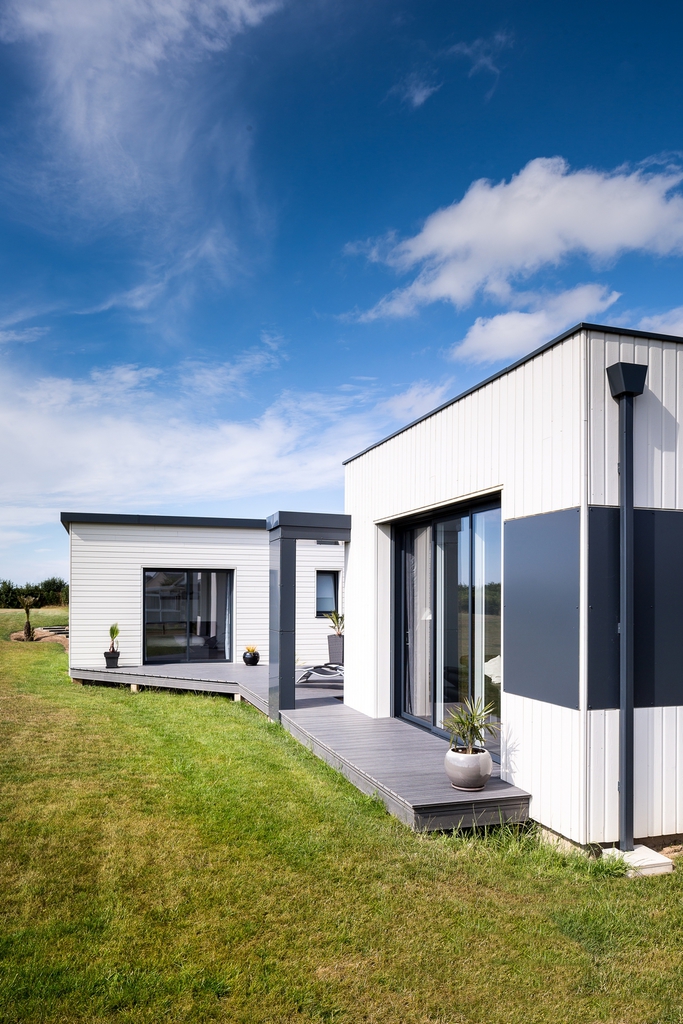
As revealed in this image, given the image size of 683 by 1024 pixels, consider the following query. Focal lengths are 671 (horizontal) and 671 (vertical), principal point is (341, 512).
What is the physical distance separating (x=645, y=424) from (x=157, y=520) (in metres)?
10.6

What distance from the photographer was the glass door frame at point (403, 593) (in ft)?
20.3

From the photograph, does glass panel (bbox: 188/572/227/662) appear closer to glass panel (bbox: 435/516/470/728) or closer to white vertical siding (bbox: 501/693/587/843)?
glass panel (bbox: 435/516/470/728)

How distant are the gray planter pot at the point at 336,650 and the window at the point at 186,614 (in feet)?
7.71

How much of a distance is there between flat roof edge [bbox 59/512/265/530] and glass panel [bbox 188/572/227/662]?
3.71 feet

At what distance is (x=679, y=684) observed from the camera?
460 cm

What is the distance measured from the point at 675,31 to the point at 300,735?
8842 millimetres

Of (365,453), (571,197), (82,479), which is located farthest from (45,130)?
(82,479)

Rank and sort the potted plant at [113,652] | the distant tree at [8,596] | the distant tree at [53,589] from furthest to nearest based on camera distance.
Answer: the distant tree at [53,589], the distant tree at [8,596], the potted plant at [113,652]

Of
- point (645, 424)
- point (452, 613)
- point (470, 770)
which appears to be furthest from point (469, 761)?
point (645, 424)

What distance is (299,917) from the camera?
11.6 feet

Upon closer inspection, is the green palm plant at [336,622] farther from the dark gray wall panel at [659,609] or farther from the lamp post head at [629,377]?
the lamp post head at [629,377]

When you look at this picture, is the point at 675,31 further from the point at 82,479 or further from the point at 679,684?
the point at 82,479

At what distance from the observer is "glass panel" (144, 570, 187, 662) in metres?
13.7

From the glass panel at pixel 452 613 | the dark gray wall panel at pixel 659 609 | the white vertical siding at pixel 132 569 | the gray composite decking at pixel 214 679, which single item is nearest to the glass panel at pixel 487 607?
the glass panel at pixel 452 613
